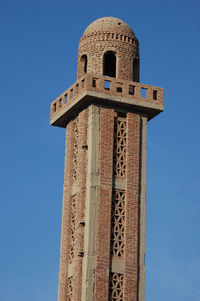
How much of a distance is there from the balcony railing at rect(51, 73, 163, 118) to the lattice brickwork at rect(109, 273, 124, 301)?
7040 mm

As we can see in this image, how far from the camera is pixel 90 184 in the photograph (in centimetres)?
3591

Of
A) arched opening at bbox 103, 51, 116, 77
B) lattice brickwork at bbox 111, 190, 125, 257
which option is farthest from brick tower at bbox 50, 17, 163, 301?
arched opening at bbox 103, 51, 116, 77

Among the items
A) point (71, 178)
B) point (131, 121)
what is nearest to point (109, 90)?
point (131, 121)

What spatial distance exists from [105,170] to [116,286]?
4.37 meters

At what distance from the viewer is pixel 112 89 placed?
122 ft

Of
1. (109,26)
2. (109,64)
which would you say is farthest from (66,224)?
(109,26)

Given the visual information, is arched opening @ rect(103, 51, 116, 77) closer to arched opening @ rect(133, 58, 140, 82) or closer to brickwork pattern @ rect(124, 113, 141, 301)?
arched opening @ rect(133, 58, 140, 82)

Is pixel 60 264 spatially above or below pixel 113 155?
below

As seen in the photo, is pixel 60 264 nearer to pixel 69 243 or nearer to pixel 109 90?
pixel 69 243

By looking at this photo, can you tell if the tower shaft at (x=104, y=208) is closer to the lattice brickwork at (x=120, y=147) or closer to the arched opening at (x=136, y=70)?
the lattice brickwork at (x=120, y=147)

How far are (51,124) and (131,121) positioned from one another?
12.8 ft

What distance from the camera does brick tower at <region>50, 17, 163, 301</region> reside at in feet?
116

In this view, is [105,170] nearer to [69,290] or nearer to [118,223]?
[118,223]

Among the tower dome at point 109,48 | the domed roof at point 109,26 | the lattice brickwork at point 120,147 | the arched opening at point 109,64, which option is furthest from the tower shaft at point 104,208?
the domed roof at point 109,26
